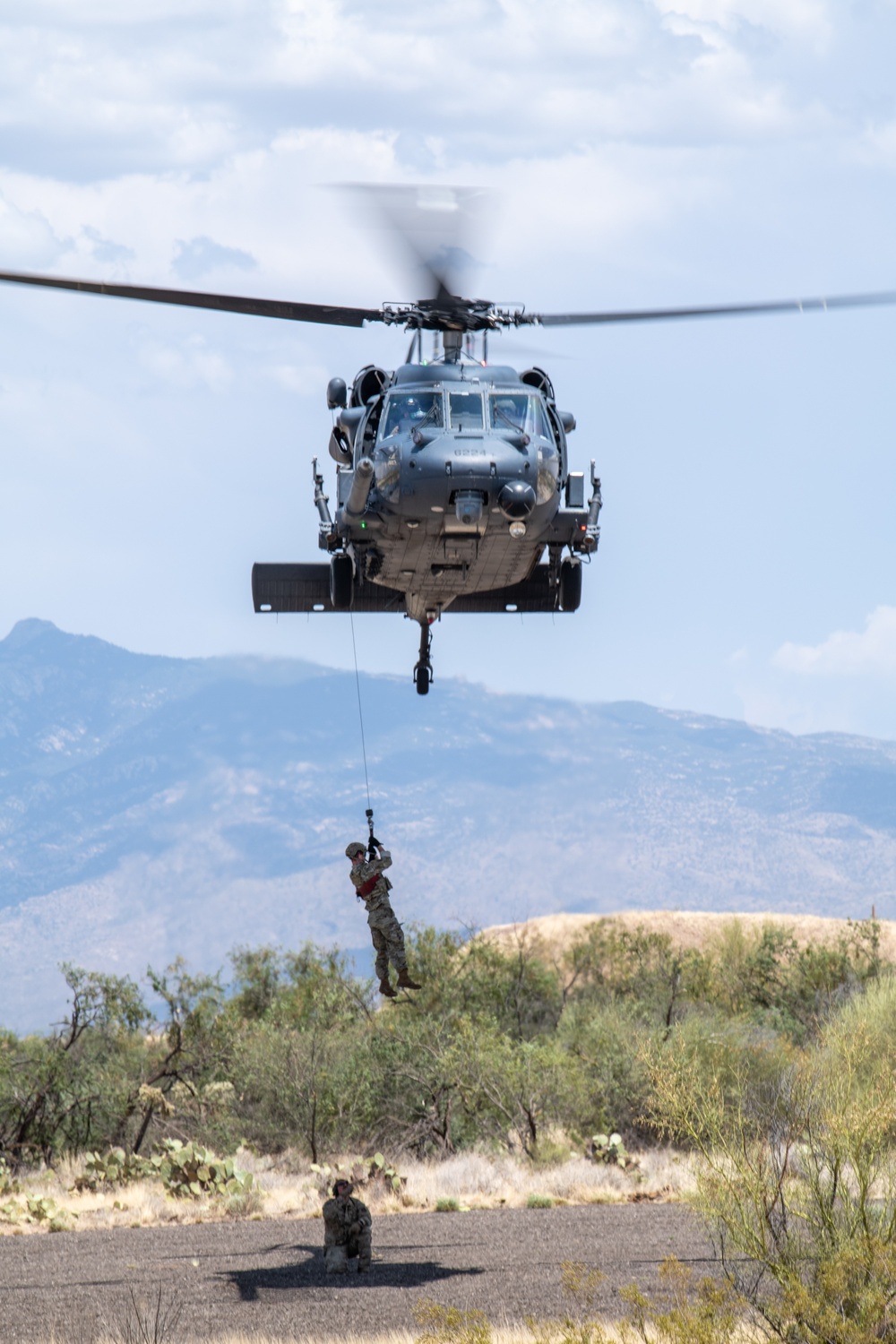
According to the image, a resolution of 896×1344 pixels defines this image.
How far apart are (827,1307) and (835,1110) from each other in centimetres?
216

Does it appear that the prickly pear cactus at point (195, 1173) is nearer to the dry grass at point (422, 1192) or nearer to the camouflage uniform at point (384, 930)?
the dry grass at point (422, 1192)

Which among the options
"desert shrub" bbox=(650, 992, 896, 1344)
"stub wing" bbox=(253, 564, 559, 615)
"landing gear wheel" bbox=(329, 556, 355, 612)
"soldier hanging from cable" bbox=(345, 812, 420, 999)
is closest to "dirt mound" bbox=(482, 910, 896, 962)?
"stub wing" bbox=(253, 564, 559, 615)

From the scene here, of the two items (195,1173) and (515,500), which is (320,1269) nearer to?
(195,1173)

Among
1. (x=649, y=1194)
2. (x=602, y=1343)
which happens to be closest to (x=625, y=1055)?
(x=649, y=1194)

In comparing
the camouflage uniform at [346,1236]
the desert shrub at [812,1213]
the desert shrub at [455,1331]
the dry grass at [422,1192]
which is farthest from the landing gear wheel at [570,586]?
the desert shrub at [455,1331]

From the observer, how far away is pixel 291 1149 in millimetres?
32812

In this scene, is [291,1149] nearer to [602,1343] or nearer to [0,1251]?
[0,1251]

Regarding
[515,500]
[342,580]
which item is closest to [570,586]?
[342,580]

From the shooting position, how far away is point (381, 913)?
20.0 metres

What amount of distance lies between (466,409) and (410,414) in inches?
24.7

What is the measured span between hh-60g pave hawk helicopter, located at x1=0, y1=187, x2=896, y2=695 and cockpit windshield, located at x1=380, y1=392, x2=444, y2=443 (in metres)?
0.02

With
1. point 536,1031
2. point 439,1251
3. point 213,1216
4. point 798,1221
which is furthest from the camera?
point 536,1031

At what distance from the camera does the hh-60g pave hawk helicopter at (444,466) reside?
723 inches

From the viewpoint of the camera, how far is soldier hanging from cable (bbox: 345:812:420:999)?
64.1 feet
